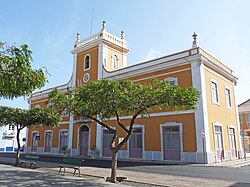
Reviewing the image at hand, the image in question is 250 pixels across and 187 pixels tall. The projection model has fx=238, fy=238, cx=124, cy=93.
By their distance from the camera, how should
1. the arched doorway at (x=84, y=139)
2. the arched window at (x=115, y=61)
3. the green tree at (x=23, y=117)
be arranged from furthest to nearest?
the arched window at (x=115, y=61), the arched doorway at (x=84, y=139), the green tree at (x=23, y=117)

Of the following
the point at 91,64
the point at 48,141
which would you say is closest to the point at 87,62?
the point at 91,64

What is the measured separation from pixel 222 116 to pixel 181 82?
4.71m

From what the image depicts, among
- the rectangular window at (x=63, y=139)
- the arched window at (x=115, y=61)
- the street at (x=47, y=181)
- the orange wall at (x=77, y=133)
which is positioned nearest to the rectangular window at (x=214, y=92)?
the arched window at (x=115, y=61)

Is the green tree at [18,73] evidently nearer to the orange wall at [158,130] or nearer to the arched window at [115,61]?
the orange wall at [158,130]

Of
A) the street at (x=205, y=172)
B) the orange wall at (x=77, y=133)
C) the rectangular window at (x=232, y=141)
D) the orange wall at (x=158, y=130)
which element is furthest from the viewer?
the orange wall at (x=77, y=133)

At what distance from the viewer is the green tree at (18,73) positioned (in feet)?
13.6

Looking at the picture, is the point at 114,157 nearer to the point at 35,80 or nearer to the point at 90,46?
the point at 35,80

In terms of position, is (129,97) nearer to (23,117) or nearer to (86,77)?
(23,117)

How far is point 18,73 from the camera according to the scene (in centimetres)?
424

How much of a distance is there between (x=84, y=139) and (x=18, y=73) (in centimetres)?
2087

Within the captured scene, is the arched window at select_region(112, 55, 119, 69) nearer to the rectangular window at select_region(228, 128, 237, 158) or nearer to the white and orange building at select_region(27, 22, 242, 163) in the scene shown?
the white and orange building at select_region(27, 22, 242, 163)

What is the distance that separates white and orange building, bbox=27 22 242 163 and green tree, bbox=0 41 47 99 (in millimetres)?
13369

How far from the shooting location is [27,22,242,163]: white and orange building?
16.8 metres

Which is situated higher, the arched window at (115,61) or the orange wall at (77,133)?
the arched window at (115,61)
